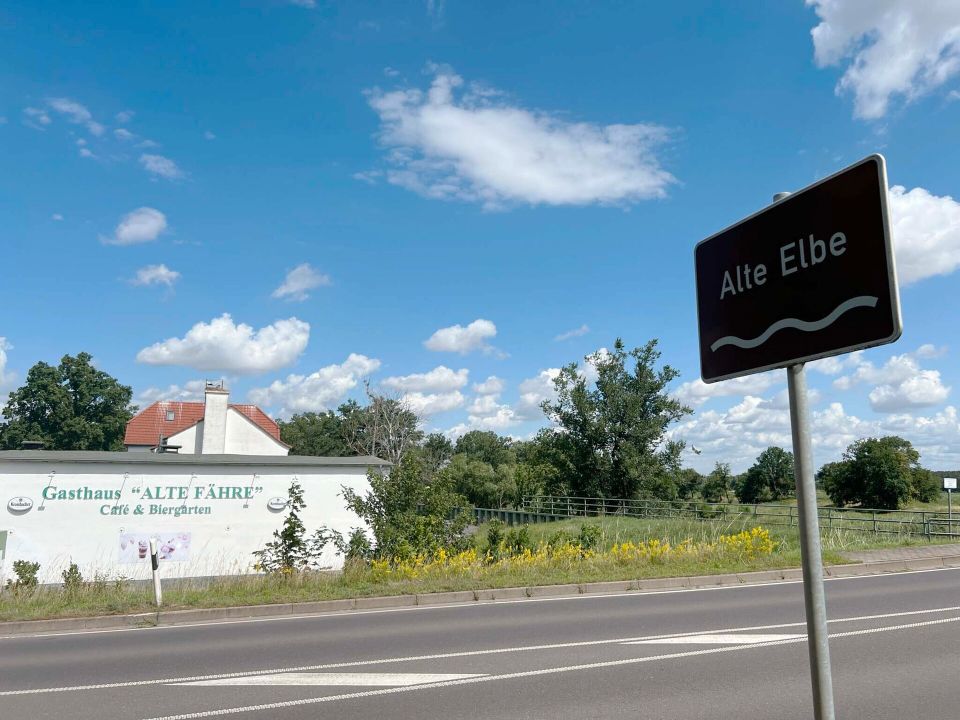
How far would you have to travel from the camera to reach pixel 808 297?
2236mm

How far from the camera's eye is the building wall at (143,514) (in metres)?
24.2

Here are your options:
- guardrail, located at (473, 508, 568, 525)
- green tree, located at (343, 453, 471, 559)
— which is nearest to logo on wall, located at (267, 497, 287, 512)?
green tree, located at (343, 453, 471, 559)

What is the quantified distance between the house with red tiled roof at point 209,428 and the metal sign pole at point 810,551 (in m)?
38.9

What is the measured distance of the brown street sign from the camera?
2020 millimetres

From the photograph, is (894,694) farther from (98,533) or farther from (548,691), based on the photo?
(98,533)

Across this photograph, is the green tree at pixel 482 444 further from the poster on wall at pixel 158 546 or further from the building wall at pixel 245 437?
the poster on wall at pixel 158 546

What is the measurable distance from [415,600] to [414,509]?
456 cm

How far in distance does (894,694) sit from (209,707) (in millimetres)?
6411

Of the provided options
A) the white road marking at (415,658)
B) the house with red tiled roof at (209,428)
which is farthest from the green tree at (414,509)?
the house with red tiled roof at (209,428)

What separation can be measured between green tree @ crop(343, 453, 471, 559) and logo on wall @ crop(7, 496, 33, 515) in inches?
520

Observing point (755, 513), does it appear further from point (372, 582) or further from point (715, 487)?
point (715, 487)

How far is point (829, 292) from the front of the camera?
2150 mm

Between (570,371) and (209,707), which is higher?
(570,371)

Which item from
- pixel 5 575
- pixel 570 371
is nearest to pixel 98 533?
pixel 5 575
